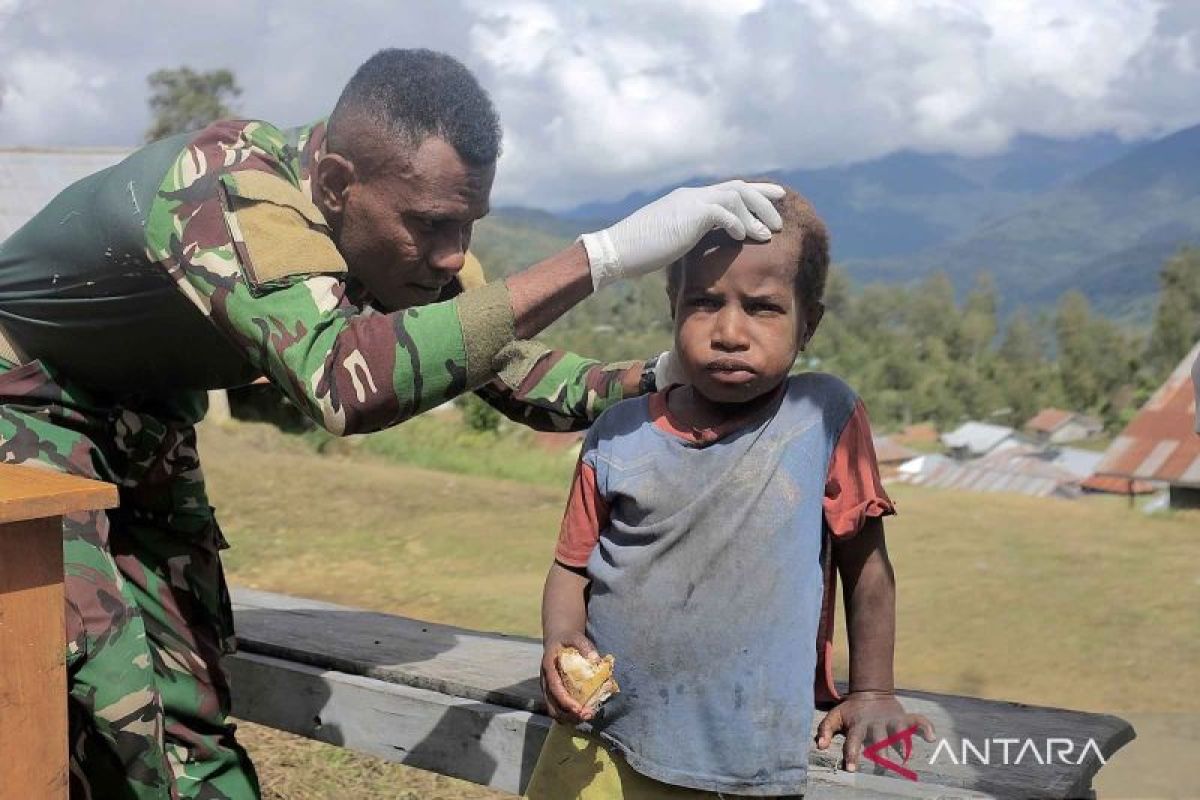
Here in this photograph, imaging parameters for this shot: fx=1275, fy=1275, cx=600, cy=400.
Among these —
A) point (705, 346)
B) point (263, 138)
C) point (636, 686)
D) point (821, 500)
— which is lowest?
point (636, 686)

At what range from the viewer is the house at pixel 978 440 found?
44438 millimetres

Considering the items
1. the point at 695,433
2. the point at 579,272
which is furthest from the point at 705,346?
the point at 579,272

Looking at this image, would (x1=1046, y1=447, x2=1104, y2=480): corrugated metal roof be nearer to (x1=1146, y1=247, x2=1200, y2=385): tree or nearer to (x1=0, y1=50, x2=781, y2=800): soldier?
(x1=1146, y1=247, x2=1200, y2=385): tree

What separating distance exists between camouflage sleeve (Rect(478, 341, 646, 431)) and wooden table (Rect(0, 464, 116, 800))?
1.06 meters

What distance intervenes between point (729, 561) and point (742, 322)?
379mm

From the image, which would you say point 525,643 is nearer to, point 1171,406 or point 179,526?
point 179,526

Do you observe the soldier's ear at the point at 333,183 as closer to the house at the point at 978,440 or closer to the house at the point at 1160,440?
the house at the point at 1160,440

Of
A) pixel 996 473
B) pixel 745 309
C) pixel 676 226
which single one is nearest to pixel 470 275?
pixel 676 226

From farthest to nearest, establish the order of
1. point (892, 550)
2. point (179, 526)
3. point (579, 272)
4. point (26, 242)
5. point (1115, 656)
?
point (892, 550) → point (1115, 656) → point (179, 526) → point (26, 242) → point (579, 272)

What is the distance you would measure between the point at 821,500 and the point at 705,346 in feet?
1.03

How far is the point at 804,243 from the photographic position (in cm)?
209

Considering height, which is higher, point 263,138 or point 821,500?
point 263,138

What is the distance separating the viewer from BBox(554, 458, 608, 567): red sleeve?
6.98 feet

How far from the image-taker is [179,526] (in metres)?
2.82
